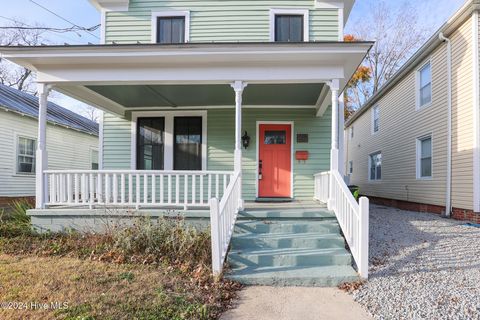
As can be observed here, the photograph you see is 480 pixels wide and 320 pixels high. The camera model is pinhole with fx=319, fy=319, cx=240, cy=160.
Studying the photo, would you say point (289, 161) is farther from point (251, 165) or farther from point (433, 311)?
point (433, 311)

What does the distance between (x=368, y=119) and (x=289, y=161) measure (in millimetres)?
9943

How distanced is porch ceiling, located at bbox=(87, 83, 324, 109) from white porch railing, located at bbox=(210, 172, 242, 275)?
7.98 feet

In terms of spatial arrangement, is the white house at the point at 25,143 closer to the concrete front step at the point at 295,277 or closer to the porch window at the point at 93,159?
the porch window at the point at 93,159

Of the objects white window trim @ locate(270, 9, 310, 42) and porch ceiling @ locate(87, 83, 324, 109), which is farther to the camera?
white window trim @ locate(270, 9, 310, 42)

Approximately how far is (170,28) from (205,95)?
2.60 m

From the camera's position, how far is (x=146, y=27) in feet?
28.0

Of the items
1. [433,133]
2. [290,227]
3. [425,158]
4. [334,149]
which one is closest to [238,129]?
[334,149]

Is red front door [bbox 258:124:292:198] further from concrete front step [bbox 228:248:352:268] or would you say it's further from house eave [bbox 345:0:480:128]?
house eave [bbox 345:0:480:128]

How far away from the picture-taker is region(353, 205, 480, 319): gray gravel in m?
3.45

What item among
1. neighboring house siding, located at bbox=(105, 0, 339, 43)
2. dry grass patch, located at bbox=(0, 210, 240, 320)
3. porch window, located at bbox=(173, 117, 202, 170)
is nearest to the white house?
neighboring house siding, located at bbox=(105, 0, 339, 43)

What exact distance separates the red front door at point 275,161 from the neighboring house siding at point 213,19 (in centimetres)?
244

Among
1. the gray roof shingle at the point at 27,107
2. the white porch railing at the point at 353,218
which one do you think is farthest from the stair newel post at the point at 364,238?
the gray roof shingle at the point at 27,107

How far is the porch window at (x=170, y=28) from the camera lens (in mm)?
8617

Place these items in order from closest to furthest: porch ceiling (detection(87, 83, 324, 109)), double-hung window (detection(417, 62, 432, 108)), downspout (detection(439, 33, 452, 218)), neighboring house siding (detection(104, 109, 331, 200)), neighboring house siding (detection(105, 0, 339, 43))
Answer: porch ceiling (detection(87, 83, 324, 109)), neighboring house siding (detection(104, 109, 331, 200)), neighboring house siding (detection(105, 0, 339, 43)), downspout (detection(439, 33, 452, 218)), double-hung window (detection(417, 62, 432, 108))
